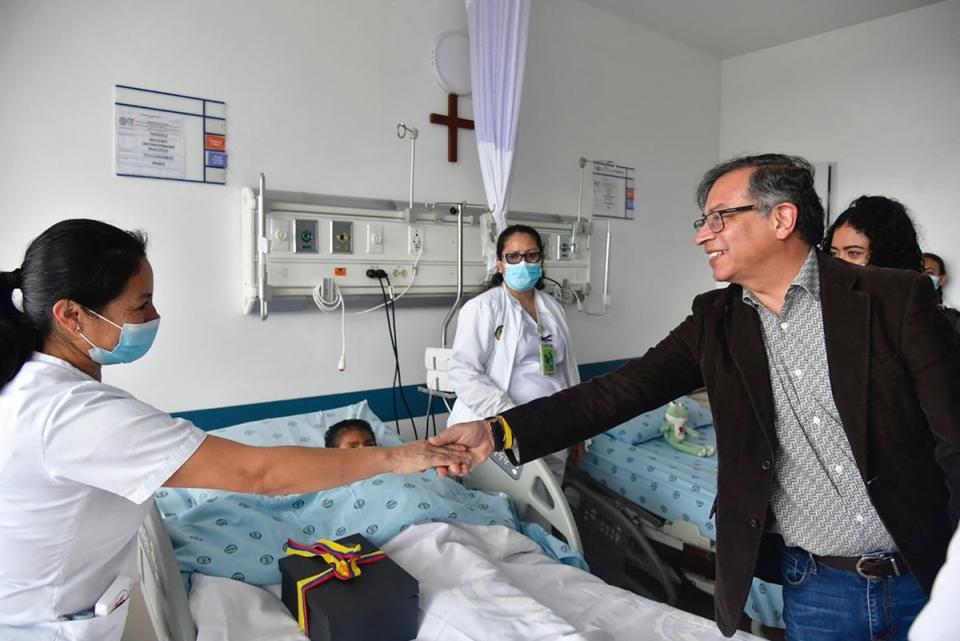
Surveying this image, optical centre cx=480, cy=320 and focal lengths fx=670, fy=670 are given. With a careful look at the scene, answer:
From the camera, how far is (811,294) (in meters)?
1.41

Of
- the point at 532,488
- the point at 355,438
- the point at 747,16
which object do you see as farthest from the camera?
the point at 747,16

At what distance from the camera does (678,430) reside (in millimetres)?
3576

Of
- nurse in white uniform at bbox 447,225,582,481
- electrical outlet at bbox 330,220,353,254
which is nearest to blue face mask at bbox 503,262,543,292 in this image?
nurse in white uniform at bbox 447,225,582,481

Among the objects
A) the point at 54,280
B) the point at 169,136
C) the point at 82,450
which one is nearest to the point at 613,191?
the point at 169,136

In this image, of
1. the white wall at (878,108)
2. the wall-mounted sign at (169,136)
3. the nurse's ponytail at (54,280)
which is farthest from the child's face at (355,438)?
the white wall at (878,108)

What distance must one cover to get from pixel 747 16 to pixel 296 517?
13.2 feet

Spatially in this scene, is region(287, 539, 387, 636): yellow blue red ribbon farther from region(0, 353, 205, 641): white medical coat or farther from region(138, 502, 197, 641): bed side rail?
region(0, 353, 205, 641): white medical coat

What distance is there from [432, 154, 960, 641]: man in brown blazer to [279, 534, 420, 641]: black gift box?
30.8 inches

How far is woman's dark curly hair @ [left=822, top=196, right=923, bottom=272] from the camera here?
1981 mm

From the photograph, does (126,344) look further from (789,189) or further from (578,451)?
(578,451)

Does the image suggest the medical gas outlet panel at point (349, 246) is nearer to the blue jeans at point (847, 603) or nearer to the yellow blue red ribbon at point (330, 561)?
the yellow blue red ribbon at point (330, 561)

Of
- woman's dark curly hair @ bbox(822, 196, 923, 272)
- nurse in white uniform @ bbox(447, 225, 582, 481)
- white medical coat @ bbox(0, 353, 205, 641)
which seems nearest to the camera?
white medical coat @ bbox(0, 353, 205, 641)

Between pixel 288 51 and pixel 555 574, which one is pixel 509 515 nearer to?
pixel 555 574

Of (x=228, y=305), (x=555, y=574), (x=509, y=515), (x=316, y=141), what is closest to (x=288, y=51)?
(x=316, y=141)
